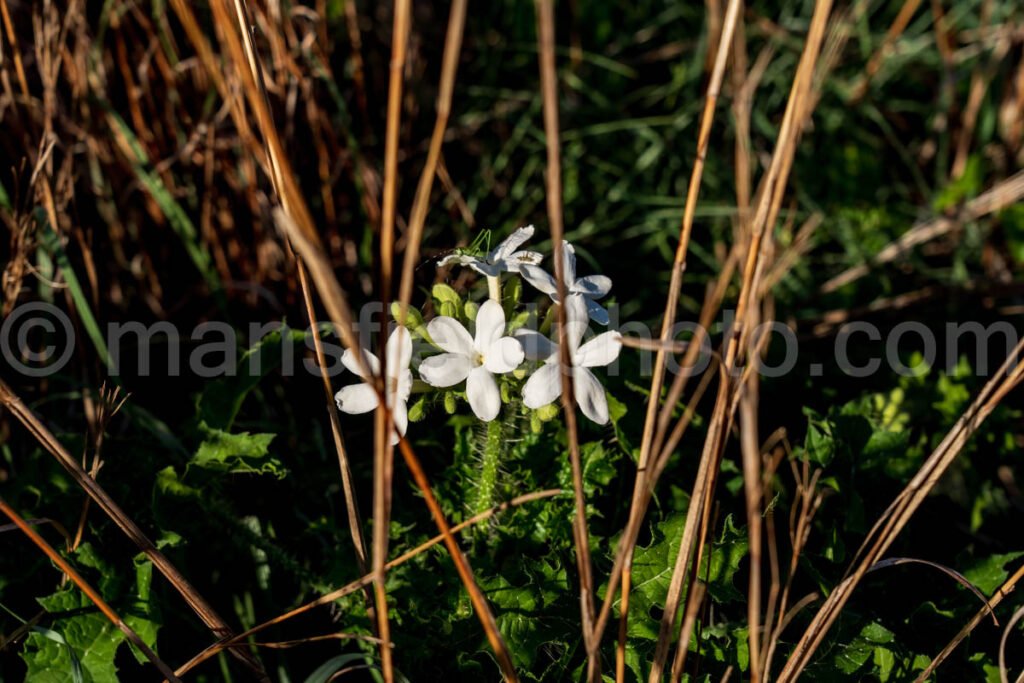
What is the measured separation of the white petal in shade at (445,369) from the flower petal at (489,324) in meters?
0.05

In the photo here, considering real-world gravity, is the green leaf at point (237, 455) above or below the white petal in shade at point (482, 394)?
below

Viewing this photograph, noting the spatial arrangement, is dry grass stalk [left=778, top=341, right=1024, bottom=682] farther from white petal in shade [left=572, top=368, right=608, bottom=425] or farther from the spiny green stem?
the spiny green stem

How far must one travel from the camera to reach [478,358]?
1.61 m

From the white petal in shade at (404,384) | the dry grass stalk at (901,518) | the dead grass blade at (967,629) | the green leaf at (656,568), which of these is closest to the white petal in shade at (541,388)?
the white petal in shade at (404,384)

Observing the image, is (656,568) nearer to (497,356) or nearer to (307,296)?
(497,356)

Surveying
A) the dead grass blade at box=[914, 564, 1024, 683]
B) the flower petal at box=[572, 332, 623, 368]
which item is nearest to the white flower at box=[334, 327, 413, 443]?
the flower petal at box=[572, 332, 623, 368]

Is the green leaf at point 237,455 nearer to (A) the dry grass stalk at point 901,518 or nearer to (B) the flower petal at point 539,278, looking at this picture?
(B) the flower petal at point 539,278

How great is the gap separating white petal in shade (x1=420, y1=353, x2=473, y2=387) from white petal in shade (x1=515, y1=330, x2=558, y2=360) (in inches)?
4.4

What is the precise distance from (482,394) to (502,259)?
273mm

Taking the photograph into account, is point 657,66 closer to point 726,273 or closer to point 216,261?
point 216,261

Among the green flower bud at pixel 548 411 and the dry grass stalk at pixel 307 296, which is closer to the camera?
the dry grass stalk at pixel 307 296

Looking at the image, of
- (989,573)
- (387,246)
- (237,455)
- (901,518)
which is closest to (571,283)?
(387,246)

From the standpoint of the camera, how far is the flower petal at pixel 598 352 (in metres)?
1.58

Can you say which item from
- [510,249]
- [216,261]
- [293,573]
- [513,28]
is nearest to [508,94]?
[513,28]
